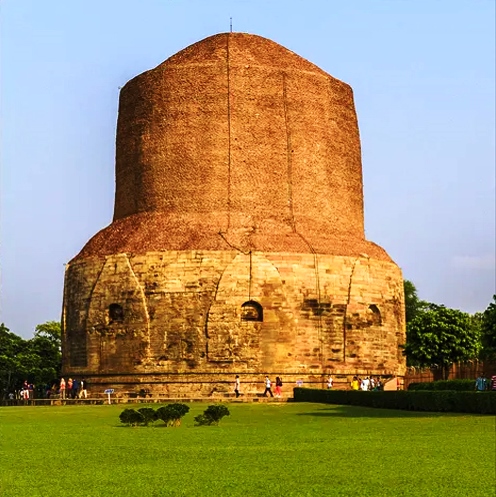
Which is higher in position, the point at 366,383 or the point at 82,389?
the point at 366,383

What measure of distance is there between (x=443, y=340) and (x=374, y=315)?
8.74ft

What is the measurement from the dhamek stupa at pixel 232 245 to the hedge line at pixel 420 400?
4.99m

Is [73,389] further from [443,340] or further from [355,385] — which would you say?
[443,340]

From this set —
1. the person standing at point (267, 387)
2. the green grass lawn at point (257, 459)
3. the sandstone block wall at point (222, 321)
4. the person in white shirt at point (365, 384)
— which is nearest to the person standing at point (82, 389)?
the sandstone block wall at point (222, 321)

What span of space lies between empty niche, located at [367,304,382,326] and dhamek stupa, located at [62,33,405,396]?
51 millimetres

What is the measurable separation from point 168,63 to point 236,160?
5.11 meters

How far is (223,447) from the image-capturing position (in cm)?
1373

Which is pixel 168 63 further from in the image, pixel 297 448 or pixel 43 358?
pixel 297 448

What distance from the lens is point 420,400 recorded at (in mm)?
23391

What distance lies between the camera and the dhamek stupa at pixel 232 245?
34.2 meters

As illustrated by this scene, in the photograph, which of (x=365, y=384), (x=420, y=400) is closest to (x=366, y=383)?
(x=365, y=384)

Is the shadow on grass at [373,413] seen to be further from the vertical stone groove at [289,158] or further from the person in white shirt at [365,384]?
the vertical stone groove at [289,158]

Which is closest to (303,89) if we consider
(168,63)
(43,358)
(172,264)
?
(168,63)

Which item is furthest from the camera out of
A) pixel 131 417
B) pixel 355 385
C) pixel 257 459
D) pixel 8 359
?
pixel 8 359
